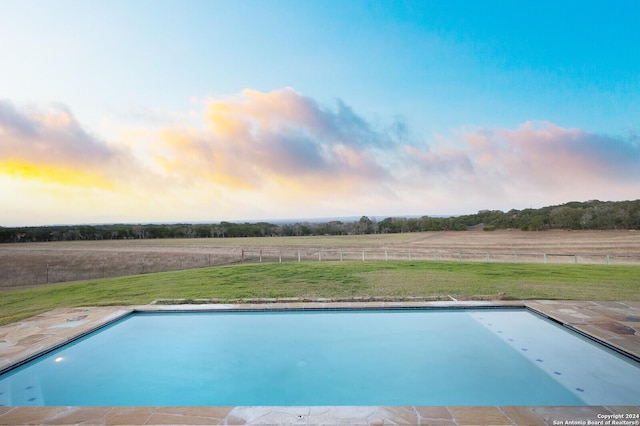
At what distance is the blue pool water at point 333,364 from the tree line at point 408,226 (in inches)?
1718

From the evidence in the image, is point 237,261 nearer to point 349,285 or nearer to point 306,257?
point 306,257

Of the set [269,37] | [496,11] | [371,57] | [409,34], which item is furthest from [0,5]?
A: [496,11]

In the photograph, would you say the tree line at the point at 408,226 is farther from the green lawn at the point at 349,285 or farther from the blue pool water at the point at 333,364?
the blue pool water at the point at 333,364

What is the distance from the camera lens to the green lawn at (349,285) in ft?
28.4

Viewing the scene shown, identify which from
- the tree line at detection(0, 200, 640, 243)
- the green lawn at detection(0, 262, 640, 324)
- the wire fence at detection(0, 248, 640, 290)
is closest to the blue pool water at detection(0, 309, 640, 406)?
the green lawn at detection(0, 262, 640, 324)

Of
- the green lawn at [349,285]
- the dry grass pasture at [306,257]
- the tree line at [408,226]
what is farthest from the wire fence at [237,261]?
the tree line at [408,226]

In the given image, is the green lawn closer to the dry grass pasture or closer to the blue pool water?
the blue pool water

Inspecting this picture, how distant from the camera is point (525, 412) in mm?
3258

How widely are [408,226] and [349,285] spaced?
53.4 meters

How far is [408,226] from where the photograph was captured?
61.2 meters

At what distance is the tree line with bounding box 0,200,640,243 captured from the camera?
39.6 m

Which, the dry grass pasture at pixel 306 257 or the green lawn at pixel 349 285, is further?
the dry grass pasture at pixel 306 257

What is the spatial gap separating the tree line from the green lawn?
117 feet

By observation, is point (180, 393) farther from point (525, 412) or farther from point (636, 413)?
point (636, 413)
